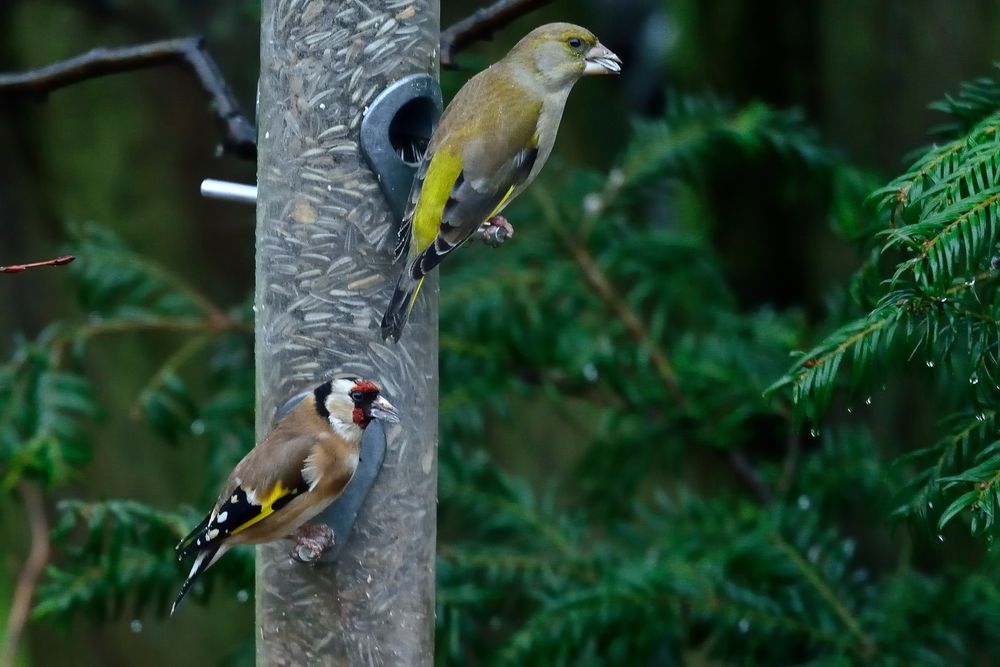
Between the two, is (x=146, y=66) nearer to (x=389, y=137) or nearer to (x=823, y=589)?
(x=389, y=137)

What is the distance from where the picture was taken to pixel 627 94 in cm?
662

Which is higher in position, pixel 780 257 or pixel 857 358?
pixel 857 358

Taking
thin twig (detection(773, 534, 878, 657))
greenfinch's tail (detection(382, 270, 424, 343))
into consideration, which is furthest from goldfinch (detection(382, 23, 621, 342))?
thin twig (detection(773, 534, 878, 657))

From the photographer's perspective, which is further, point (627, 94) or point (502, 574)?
point (627, 94)

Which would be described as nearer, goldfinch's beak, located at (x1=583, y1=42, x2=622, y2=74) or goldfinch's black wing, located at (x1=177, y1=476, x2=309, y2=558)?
goldfinch's black wing, located at (x1=177, y1=476, x2=309, y2=558)

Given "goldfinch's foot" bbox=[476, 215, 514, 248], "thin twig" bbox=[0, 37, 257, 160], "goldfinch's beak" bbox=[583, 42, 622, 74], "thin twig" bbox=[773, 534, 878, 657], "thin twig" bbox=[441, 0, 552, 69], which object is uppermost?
"thin twig" bbox=[441, 0, 552, 69]

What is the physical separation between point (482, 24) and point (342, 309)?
67cm

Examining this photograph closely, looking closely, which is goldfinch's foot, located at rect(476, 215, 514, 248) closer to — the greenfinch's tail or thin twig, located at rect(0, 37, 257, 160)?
the greenfinch's tail

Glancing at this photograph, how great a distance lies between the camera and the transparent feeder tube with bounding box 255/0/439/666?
2.86 metres

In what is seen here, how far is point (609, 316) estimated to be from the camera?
408cm

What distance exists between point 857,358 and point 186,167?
12.5ft

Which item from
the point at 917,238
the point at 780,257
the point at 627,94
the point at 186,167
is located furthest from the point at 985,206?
the point at 627,94

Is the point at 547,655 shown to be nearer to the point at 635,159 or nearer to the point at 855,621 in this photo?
the point at 855,621

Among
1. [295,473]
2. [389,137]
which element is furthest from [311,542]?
[389,137]
